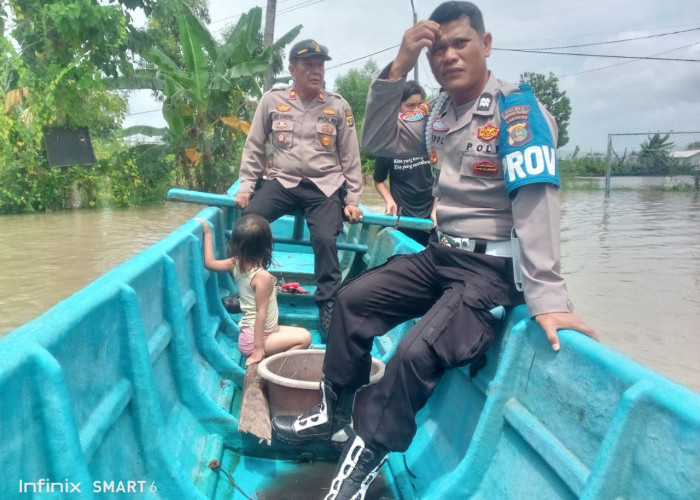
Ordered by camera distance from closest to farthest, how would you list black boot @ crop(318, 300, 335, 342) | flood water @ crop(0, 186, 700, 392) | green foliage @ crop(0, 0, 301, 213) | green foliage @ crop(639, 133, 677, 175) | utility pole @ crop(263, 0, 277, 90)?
black boot @ crop(318, 300, 335, 342) → flood water @ crop(0, 186, 700, 392) → green foliage @ crop(0, 0, 301, 213) → utility pole @ crop(263, 0, 277, 90) → green foliage @ crop(639, 133, 677, 175)

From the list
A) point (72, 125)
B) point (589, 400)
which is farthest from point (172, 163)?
point (589, 400)

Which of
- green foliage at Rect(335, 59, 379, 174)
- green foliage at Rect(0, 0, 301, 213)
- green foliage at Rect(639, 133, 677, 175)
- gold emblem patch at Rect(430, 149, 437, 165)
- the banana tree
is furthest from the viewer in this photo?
green foliage at Rect(335, 59, 379, 174)

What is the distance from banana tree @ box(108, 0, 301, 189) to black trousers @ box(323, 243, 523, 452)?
12.0m

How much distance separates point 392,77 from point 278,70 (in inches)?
878

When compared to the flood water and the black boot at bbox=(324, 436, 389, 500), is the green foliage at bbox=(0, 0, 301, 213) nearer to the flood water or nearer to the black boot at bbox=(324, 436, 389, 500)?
the flood water

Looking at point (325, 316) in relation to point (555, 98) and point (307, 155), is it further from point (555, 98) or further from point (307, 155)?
point (555, 98)

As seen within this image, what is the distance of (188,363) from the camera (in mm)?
2266

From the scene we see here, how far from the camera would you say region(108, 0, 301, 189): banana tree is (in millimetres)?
13195

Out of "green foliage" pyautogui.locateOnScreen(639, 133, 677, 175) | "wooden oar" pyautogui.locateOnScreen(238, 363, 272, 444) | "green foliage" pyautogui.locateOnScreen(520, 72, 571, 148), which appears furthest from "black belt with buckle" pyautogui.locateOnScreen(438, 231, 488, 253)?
"green foliage" pyautogui.locateOnScreen(520, 72, 571, 148)

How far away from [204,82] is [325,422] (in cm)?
1275

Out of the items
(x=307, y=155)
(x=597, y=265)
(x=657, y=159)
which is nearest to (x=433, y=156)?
(x=307, y=155)

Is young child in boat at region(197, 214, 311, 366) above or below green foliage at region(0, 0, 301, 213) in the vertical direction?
below

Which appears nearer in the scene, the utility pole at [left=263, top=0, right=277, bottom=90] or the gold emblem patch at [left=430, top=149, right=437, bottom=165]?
the gold emblem patch at [left=430, top=149, right=437, bottom=165]

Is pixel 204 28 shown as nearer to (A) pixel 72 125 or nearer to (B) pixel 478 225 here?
(A) pixel 72 125
